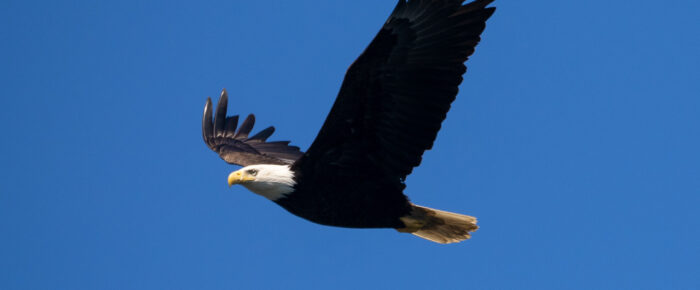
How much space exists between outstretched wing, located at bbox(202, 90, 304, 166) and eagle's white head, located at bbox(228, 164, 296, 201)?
2010 millimetres

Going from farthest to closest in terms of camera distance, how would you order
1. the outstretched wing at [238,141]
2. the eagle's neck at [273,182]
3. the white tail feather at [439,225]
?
1. the outstretched wing at [238,141]
2. the white tail feather at [439,225]
3. the eagle's neck at [273,182]

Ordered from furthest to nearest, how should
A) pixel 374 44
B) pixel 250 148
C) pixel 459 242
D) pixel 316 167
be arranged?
1. pixel 250 148
2. pixel 459 242
3. pixel 316 167
4. pixel 374 44

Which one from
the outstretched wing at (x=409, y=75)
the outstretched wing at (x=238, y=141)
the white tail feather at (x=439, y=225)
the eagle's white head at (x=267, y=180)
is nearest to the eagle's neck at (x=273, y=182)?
the eagle's white head at (x=267, y=180)

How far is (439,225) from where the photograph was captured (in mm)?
8539

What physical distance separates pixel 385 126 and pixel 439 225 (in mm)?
1490

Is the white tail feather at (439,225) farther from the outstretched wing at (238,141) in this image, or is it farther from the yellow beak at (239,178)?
the outstretched wing at (238,141)

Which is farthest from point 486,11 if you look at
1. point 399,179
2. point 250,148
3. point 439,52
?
point 250,148

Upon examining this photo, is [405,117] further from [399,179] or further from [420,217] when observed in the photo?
[420,217]

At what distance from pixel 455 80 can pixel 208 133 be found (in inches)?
176

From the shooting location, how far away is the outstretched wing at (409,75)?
7.18 m

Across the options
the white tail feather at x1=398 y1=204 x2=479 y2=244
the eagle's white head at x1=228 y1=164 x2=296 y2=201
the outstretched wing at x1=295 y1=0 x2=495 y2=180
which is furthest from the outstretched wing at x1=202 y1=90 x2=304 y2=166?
the outstretched wing at x1=295 y1=0 x2=495 y2=180

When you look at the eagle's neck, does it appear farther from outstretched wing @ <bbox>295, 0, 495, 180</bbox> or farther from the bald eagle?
outstretched wing @ <bbox>295, 0, 495, 180</bbox>

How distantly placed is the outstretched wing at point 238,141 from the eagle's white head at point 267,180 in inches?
79.1

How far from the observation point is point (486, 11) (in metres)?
7.14
